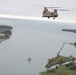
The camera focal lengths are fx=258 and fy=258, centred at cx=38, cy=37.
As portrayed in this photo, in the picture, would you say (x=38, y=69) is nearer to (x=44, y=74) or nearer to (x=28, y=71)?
(x=28, y=71)

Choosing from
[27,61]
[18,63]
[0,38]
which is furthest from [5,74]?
[0,38]

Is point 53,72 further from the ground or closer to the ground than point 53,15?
closer to the ground

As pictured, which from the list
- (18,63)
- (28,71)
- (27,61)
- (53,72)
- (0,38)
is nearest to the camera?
(53,72)

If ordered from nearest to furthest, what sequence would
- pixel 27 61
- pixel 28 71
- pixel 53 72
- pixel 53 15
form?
pixel 53 15 → pixel 53 72 → pixel 28 71 → pixel 27 61

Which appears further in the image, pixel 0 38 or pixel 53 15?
pixel 0 38

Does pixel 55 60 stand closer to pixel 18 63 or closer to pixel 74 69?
pixel 18 63

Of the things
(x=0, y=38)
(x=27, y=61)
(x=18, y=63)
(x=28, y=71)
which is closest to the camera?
(x=28, y=71)

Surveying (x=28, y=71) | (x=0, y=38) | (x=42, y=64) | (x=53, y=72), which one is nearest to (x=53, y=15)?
(x=53, y=72)

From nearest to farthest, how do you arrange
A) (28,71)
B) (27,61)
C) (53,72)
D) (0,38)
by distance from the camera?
(53,72) → (28,71) → (27,61) → (0,38)

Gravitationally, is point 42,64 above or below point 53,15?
below
